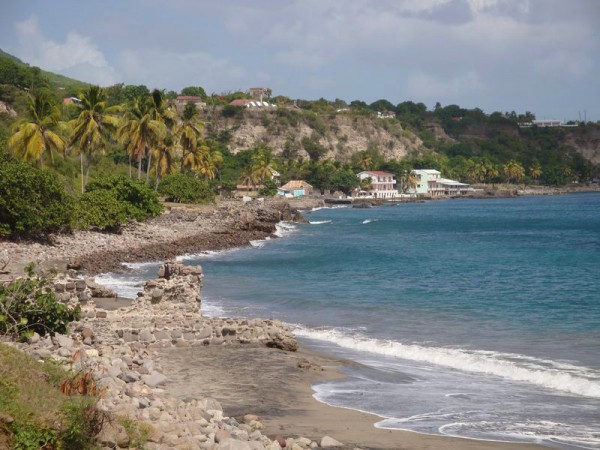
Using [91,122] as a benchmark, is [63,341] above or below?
below

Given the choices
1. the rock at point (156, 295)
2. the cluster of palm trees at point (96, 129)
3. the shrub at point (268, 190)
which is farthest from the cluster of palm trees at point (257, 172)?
the rock at point (156, 295)

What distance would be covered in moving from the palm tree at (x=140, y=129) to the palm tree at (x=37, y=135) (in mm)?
11185

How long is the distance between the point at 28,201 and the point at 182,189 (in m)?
41.6

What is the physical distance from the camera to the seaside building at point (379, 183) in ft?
538

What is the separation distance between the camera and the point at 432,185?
183m

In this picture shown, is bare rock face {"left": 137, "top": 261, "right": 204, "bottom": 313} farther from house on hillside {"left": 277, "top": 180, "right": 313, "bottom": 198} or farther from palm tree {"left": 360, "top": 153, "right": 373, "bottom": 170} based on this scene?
palm tree {"left": 360, "top": 153, "right": 373, "bottom": 170}

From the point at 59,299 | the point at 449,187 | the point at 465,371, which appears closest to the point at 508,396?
the point at 465,371

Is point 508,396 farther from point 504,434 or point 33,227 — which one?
point 33,227

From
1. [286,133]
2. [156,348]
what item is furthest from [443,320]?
[286,133]

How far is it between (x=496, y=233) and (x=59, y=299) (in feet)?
209

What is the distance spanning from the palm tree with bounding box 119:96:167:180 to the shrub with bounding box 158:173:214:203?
14565 millimetres

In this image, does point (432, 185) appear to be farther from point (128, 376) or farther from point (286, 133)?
point (128, 376)

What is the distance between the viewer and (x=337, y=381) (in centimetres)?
1848

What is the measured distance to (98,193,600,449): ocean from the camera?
1634 cm
